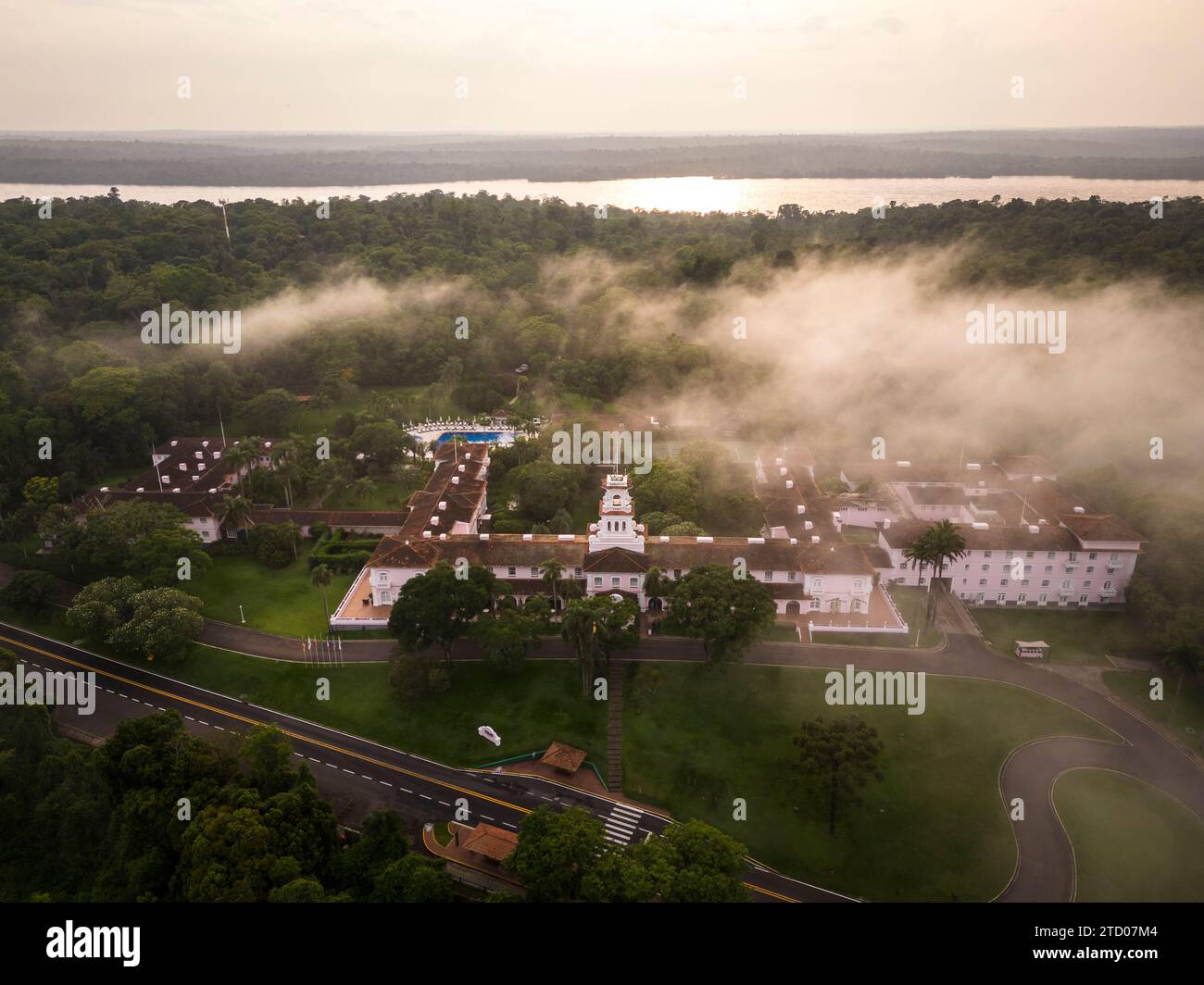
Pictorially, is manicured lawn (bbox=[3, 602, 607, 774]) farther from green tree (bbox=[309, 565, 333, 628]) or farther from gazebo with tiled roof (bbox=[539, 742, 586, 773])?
green tree (bbox=[309, 565, 333, 628])

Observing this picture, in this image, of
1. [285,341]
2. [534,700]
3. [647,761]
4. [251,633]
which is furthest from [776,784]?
[285,341]

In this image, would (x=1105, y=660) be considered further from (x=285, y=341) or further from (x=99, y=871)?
(x=285, y=341)

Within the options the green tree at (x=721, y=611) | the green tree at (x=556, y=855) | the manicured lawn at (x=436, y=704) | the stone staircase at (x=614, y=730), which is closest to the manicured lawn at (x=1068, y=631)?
the green tree at (x=721, y=611)

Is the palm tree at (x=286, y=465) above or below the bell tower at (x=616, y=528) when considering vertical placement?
above

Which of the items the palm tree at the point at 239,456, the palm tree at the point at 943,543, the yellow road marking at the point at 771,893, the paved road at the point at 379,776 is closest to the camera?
the yellow road marking at the point at 771,893

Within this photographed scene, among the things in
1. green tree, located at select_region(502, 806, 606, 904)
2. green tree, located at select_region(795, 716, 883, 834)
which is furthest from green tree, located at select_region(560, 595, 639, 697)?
green tree, located at select_region(502, 806, 606, 904)

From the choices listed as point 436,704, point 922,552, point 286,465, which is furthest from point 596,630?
point 286,465

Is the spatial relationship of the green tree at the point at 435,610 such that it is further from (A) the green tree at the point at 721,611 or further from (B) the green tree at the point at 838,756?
(B) the green tree at the point at 838,756
